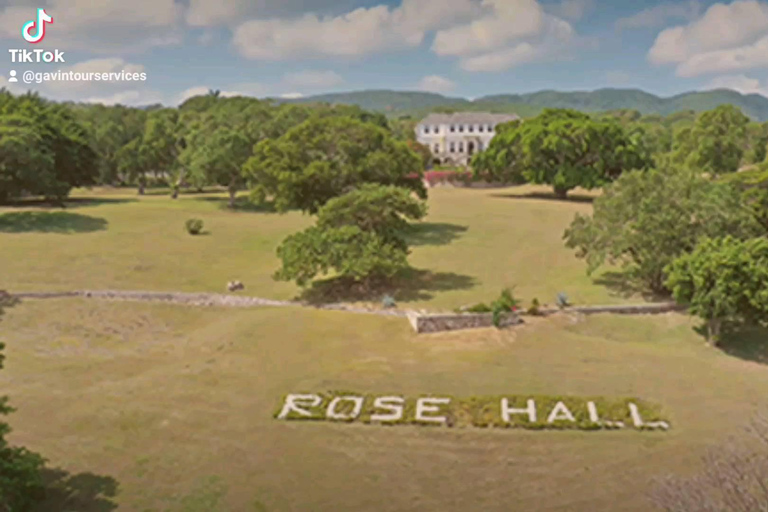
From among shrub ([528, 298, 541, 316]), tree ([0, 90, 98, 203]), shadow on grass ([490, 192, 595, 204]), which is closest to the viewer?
shrub ([528, 298, 541, 316])

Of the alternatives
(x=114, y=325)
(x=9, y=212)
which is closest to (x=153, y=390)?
(x=114, y=325)

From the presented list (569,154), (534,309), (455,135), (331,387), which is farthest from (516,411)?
(455,135)

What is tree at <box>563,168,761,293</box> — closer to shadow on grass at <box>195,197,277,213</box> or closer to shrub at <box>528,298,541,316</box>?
shrub at <box>528,298,541,316</box>

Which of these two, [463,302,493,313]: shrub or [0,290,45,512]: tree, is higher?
[463,302,493,313]: shrub

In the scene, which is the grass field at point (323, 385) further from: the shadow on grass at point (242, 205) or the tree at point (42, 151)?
the shadow on grass at point (242, 205)

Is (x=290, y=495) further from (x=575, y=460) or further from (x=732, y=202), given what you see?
(x=732, y=202)

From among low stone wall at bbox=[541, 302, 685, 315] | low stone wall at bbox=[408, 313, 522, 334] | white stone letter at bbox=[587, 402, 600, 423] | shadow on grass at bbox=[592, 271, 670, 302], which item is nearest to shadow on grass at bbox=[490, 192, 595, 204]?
shadow on grass at bbox=[592, 271, 670, 302]
